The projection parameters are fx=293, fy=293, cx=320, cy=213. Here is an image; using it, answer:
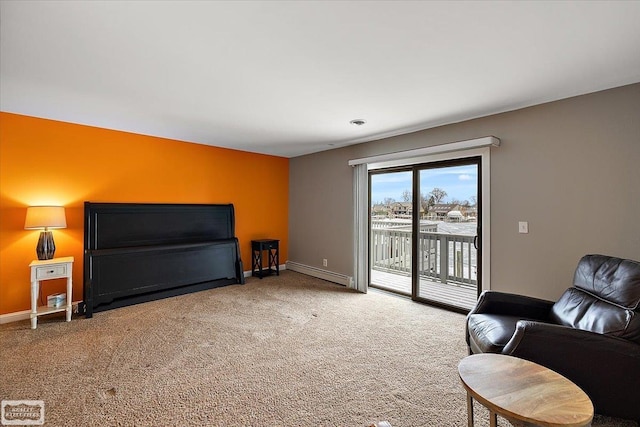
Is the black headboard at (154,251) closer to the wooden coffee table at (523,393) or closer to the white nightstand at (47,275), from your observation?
the white nightstand at (47,275)

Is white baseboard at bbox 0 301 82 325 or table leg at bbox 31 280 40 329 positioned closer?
table leg at bbox 31 280 40 329

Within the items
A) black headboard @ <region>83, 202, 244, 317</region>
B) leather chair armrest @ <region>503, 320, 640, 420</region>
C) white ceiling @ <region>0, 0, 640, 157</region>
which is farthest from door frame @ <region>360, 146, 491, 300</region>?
black headboard @ <region>83, 202, 244, 317</region>

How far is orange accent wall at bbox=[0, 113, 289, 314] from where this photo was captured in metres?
3.34

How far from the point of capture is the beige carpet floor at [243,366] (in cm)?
189

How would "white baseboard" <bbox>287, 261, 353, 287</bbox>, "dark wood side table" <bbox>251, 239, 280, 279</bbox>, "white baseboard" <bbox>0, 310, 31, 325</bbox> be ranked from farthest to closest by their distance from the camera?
"dark wood side table" <bbox>251, 239, 280, 279</bbox>, "white baseboard" <bbox>287, 261, 353, 287</bbox>, "white baseboard" <bbox>0, 310, 31, 325</bbox>

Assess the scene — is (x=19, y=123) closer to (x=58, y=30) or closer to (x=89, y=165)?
(x=89, y=165)

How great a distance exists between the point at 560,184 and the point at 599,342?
167 centimetres

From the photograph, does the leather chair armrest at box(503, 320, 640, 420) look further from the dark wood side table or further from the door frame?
the dark wood side table

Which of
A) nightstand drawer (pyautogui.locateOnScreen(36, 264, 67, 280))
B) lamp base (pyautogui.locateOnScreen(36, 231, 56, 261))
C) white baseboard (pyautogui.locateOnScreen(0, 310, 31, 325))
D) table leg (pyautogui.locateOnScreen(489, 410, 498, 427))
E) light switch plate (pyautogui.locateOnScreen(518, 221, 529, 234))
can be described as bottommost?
white baseboard (pyautogui.locateOnScreen(0, 310, 31, 325))

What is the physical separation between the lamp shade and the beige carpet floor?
1.10 meters

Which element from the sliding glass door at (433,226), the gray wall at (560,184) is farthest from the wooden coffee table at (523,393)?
the sliding glass door at (433,226)

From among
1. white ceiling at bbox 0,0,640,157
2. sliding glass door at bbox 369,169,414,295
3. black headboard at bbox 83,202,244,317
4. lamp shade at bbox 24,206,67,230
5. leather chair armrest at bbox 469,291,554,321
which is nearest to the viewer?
white ceiling at bbox 0,0,640,157

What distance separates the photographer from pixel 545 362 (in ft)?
5.90

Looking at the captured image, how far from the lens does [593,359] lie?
5.73 feet
